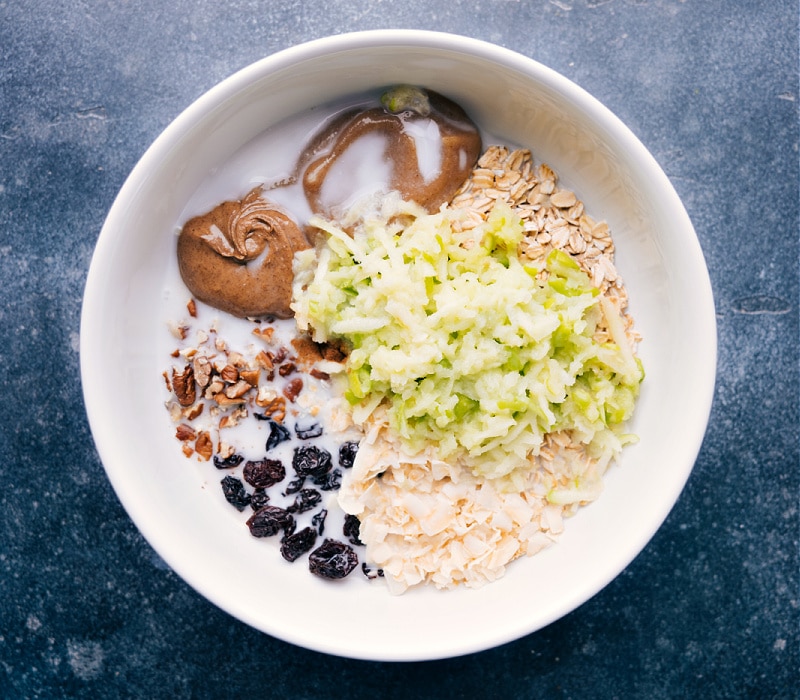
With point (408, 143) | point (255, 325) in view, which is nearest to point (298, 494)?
point (255, 325)

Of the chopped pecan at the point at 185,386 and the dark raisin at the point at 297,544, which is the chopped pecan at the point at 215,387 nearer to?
the chopped pecan at the point at 185,386

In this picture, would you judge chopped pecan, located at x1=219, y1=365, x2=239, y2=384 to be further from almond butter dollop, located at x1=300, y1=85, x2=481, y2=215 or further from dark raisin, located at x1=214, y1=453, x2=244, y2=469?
almond butter dollop, located at x1=300, y1=85, x2=481, y2=215

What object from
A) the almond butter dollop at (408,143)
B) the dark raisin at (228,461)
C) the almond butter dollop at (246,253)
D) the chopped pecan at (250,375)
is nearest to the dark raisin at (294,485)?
the dark raisin at (228,461)

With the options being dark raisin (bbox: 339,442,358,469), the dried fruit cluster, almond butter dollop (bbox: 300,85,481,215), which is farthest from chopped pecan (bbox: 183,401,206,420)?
almond butter dollop (bbox: 300,85,481,215)

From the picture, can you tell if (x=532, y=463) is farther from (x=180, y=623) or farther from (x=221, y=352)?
(x=180, y=623)

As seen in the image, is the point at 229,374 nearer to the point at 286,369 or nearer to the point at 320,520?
the point at 286,369

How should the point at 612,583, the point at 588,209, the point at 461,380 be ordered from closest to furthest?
the point at 461,380
the point at 588,209
the point at 612,583
